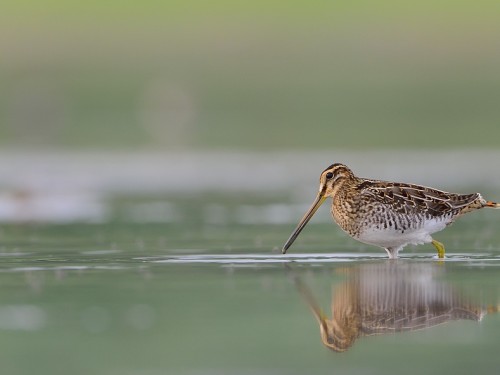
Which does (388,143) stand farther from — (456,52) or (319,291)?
(319,291)

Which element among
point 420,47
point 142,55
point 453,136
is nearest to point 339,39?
point 420,47

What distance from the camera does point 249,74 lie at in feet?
141

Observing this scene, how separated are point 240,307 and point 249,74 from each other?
33.1 metres

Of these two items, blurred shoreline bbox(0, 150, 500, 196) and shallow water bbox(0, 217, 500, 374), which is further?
blurred shoreline bbox(0, 150, 500, 196)

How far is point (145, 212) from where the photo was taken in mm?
18078

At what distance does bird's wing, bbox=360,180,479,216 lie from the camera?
1333cm

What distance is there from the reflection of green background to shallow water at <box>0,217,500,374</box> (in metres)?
15.7

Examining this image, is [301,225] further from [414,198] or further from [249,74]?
[249,74]

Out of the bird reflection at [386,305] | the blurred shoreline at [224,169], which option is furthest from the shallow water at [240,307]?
the blurred shoreline at [224,169]

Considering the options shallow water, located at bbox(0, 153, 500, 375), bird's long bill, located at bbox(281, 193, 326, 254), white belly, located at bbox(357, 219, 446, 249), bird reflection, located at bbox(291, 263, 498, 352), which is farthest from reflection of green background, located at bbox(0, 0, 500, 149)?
bird reflection, located at bbox(291, 263, 498, 352)

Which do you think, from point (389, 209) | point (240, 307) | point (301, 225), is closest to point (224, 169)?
point (301, 225)

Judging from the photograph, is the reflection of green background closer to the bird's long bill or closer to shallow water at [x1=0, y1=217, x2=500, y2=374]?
the bird's long bill

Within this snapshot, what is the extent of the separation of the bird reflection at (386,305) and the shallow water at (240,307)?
15 mm

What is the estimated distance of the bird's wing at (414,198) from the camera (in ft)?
43.7
